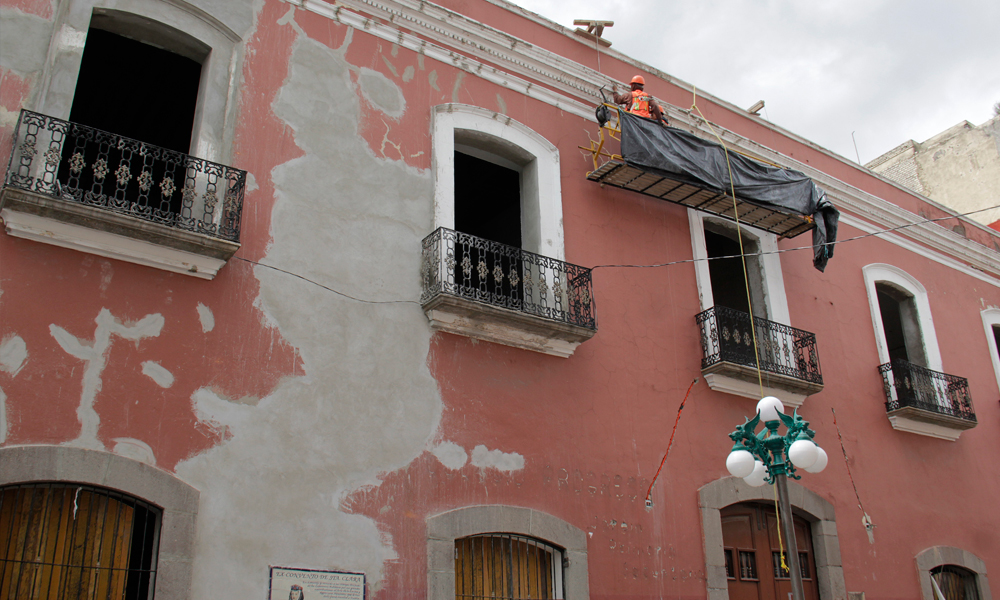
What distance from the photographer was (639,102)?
10.8m

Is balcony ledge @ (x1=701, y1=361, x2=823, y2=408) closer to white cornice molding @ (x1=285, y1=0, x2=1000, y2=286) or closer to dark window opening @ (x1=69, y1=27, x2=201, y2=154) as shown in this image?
white cornice molding @ (x1=285, y1=0, x2=1000, y2=286)

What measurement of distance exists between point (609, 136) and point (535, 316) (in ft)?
10.9

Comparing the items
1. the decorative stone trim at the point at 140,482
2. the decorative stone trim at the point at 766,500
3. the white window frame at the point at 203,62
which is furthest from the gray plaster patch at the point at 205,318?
the decorative stone trim at the point at 766,500

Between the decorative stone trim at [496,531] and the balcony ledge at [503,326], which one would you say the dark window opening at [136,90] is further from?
the decorative stone trim at [496,531]

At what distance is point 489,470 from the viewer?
806 cm

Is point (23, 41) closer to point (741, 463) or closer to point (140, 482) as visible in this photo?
point (140, 482)

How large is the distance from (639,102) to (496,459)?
5162 mm

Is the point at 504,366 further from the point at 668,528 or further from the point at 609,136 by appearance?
the point at 609,136

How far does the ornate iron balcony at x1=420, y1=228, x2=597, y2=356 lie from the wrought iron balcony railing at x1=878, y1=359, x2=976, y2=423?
209 inches

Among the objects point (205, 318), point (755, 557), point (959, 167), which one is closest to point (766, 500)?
point (755, 557)

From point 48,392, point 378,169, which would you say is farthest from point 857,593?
point 48,392

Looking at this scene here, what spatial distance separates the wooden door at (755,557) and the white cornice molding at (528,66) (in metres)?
5.18

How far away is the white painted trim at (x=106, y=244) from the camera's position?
6.40 m

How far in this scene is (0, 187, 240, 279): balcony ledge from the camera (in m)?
6.35
